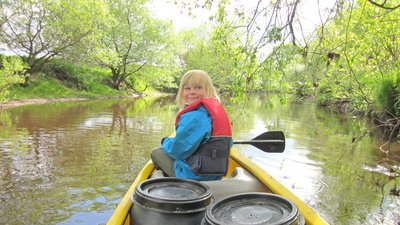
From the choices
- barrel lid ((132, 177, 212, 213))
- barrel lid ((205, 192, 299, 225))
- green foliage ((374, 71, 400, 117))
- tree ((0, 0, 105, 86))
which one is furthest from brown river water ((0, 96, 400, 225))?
tree ((0, 0, 105, 86))

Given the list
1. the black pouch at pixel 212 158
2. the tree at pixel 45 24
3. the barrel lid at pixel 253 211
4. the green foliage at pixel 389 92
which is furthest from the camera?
the tree at pixel 45 24

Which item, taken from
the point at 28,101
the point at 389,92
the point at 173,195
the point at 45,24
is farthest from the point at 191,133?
the point at 45,24

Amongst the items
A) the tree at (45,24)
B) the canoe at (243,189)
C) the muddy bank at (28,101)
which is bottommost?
the muddy bank at (28,101)

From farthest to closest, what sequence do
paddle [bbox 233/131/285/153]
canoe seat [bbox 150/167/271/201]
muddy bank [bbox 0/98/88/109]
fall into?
muddy bank [bbox 0/98/88/109] < paddle [bbox 233/131/285/153] < canoe seat [bbox 150/167/271/201]

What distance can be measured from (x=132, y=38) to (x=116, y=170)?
20.5 metres

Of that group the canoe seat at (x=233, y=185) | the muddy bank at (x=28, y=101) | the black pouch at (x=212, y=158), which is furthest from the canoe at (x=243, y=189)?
the muddy bank at (x=28, y=101)

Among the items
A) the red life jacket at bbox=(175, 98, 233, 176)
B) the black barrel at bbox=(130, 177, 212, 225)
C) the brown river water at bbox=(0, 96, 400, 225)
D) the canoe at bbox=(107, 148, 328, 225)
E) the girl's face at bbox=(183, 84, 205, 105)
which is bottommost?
the brown river water at bbox=(0, 96, 400, 225)

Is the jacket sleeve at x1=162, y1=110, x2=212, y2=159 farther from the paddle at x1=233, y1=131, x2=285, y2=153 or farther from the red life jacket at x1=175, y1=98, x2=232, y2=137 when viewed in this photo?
the paddle at x1=233, y1=131, x2=285, y2=153

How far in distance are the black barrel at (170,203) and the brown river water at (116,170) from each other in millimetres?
1730

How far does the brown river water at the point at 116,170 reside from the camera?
4.24 meters

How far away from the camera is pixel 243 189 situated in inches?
115

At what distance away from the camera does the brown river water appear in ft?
13.9

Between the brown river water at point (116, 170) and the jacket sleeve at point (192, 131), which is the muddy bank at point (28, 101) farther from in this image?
the jacket sleeve at point (192, 131)

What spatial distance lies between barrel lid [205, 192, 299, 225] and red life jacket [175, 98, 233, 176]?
79 centimetres
